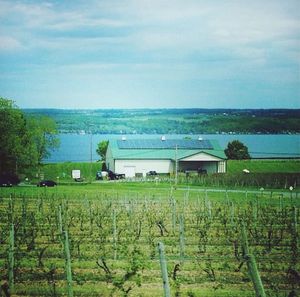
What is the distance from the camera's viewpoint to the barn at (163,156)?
54.3ft

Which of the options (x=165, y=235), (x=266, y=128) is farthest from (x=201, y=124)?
(x=165, y=235)

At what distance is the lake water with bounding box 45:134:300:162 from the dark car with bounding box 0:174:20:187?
2.07 meters

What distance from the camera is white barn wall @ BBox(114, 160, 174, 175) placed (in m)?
16.2

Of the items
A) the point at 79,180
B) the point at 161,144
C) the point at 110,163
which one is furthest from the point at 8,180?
the point at 161,144

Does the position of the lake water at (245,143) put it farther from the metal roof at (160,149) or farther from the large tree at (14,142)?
the large tree at (14,142)

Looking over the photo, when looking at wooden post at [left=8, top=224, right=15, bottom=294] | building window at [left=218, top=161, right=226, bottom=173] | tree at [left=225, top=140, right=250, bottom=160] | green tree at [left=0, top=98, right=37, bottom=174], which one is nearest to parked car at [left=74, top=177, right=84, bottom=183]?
green tree at [left=0, top=98, right=37, bottom=174]

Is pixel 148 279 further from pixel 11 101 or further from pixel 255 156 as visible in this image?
pixel 255 156

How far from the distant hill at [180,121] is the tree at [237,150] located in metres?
1.10

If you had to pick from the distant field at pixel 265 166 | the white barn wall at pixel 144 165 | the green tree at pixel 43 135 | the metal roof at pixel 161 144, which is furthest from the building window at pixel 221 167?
the green tree at pixel 43 135

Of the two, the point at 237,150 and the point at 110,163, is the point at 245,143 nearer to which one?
the point at 237,150

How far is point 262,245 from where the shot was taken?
809cm

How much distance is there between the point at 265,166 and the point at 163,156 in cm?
322

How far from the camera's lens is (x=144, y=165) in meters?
16.2

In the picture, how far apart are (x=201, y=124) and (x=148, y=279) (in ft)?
31.9
